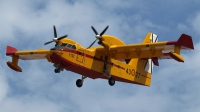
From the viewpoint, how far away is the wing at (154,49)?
52.1 m

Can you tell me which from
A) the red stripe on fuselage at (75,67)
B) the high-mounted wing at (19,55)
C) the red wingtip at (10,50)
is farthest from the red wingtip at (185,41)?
the red wingtip at (10,50)

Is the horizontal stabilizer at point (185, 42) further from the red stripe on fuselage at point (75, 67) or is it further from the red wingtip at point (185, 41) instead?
the red stripe on fuselage at point (75, 67)

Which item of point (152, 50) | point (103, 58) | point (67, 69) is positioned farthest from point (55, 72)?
point (152, 50)

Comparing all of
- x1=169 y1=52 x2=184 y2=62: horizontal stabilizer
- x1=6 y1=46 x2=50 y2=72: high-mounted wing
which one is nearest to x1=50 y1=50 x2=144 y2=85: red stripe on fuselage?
x1=6 y1=46 x2=50 y2=72: high-mounted wing

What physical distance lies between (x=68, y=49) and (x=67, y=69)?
1.99 m

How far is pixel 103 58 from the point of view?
188 ft

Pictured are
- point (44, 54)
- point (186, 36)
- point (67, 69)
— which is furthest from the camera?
point (44, 54)

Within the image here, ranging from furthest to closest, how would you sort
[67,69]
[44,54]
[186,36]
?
[44,54], [67,69], [186,36]

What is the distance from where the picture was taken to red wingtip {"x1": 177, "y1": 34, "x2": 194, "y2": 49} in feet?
170

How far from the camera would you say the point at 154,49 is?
55.8 metres

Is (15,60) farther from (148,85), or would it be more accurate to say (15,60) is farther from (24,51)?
(148,85)

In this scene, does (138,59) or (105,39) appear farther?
(138,59)

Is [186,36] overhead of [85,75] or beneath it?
overhead

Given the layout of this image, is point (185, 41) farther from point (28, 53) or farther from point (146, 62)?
point (28, 53)
